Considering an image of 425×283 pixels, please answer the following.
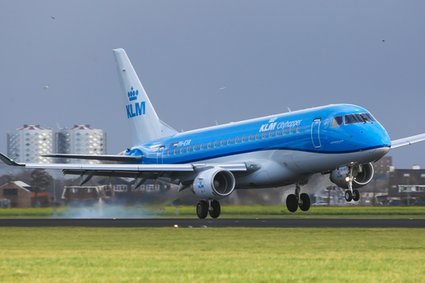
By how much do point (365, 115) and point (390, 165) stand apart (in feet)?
105

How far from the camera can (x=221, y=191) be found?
177ft

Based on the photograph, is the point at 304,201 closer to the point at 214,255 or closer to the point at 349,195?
the point at 349,195

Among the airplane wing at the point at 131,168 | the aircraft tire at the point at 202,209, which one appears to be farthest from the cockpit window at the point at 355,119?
the aircraft tire at the point at 202,209

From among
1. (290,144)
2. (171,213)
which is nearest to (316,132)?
(290,144)

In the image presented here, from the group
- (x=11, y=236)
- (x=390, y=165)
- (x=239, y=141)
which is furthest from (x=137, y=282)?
(x=390, y=165)

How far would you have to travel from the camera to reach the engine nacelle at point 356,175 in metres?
51.8

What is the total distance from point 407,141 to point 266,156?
306 inches

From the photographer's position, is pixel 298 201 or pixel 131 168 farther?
pixel 298 201

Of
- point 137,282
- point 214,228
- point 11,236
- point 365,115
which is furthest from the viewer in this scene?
point 365,115

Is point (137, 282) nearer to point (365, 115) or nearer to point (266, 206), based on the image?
point (365, 115)

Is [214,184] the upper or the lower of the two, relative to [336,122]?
lower

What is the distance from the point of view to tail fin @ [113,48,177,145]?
6475 centimetres

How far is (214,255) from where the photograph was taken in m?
28.2

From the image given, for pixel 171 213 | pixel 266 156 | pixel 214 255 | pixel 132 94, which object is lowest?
pixel 214 255
